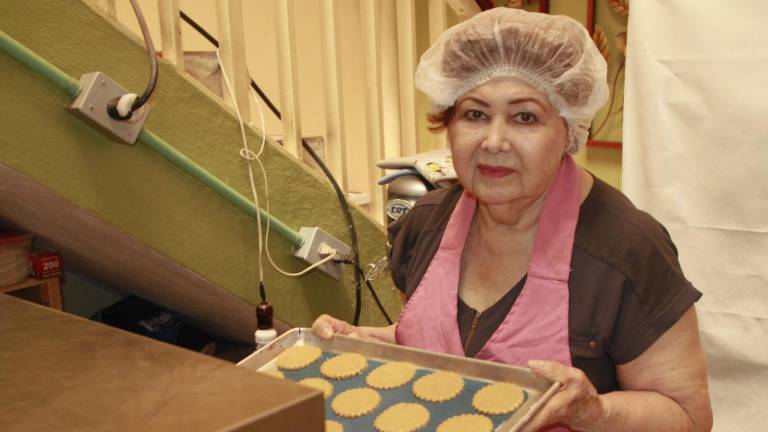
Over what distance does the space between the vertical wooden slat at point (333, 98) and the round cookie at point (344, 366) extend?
1044 millimetres

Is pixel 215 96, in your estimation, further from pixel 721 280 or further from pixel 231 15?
pixel 721 280

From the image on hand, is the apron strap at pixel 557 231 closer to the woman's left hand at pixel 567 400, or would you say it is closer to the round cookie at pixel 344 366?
the woman's left hand at pixel 567 400

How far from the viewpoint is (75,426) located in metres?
0.31

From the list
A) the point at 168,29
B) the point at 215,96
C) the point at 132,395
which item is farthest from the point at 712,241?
the point at 132,395

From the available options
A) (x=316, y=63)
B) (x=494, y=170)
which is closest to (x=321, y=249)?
(x=494, y=170)

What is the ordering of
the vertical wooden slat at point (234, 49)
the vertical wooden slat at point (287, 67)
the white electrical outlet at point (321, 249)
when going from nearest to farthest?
1. the vertical wooden slat at point (234, 49)
2. the vertical wooden slat at point (287, 67)
3. the white electrical outlet at point (321, 249)

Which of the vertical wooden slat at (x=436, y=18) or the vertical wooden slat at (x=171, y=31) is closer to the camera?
the vertical wooden slat at (x=171, y=31)

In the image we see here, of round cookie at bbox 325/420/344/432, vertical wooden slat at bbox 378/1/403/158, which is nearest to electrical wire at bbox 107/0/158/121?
round cookie at bbox 325/420/344/432

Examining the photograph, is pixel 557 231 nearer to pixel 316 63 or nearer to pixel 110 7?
pixel 110 7

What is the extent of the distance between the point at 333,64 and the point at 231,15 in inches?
15.7

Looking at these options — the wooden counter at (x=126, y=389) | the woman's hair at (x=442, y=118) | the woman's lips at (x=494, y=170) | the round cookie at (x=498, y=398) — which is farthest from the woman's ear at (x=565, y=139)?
the wooden counter at (x=126, y=389)

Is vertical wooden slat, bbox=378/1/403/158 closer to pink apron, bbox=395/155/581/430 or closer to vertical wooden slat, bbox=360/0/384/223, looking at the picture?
vertical wooden slat, bbox=360/0/384/223

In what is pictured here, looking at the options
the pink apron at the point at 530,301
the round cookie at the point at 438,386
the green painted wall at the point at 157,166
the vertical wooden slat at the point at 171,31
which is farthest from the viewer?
the vertical wooden slat at the point at 171,31

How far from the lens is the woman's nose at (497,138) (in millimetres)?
1320
